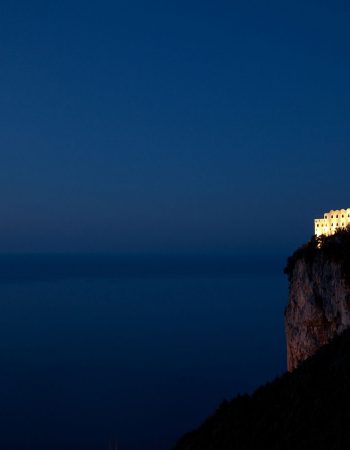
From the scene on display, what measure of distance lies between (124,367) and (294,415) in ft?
225

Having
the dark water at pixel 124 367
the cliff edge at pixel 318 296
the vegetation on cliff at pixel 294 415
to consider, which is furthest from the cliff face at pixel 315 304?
the vegetation on cliff at pixel 294 415

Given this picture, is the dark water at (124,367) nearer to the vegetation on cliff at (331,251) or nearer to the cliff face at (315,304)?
the cliff face at (315,304)

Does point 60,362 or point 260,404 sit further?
point 60,362

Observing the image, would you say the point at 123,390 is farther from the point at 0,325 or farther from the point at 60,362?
the point at 0,325

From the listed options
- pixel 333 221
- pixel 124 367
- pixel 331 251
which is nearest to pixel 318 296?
pixel 331 251

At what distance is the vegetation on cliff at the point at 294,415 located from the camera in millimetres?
14672

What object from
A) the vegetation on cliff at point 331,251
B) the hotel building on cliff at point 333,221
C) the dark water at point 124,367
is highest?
the hotel building on cliff at point 333,221

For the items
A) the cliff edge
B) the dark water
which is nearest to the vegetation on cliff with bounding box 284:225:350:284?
the cliff edge

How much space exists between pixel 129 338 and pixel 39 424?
49.3m

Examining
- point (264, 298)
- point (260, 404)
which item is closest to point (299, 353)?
point (260, 404)

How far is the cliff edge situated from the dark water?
18.3m

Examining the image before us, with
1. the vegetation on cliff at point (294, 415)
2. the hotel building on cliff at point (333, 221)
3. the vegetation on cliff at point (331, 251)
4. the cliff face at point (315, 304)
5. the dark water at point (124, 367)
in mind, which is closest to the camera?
the vegetation on cliff at point (294, 415)

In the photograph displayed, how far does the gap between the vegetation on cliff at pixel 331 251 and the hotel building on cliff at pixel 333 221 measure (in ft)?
59.7

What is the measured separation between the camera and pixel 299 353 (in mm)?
43094
